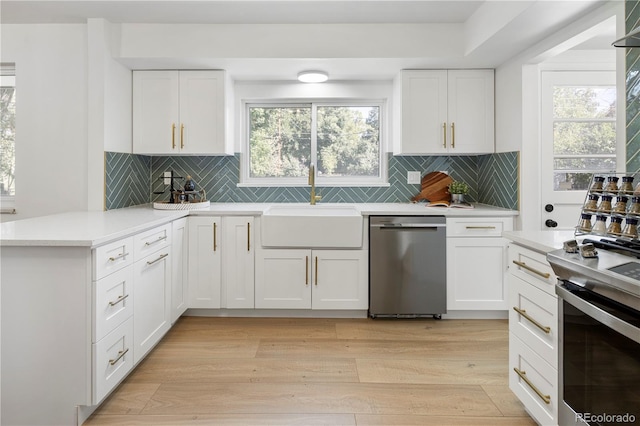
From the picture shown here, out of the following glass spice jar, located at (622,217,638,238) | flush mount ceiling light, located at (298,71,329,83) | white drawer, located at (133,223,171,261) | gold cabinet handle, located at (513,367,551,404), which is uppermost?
flush mount ceiling light, located at (298,71,329,83)

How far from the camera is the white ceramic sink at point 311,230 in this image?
299 cm

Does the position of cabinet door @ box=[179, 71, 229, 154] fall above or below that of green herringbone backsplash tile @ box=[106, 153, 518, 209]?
above

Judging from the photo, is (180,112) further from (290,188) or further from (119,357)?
(119,357)

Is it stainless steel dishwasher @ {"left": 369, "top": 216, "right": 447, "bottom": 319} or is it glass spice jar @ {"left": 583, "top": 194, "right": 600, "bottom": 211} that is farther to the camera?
stainless steel dishwasher @ {"left": 369, "top": 216, "right": 447, "bottom": 319}

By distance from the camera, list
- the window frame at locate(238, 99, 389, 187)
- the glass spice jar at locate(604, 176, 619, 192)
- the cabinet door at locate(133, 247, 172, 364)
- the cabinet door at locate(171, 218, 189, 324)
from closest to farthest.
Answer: the glass spice jar at locate(604, 176, 619, 192), the cabinet door at locate(133, 247, 172, 364), the cabinet door at locate(171, 218, 189, 324), the window frame at locate(238, 99, 389, 187)

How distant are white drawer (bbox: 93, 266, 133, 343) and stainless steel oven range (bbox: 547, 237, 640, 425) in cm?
190

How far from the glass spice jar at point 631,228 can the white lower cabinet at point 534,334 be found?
0.94ft

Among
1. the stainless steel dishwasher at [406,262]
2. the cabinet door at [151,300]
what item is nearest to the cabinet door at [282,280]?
the stainless steel dishwasher at [406,262]

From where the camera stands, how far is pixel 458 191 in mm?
3426

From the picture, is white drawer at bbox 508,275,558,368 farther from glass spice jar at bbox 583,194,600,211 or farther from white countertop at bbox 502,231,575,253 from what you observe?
glass spice jar at bbox 583,194,600,211

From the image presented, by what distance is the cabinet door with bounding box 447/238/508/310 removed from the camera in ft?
9.95

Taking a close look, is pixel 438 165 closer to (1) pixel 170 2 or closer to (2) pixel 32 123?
(1) pixel 170 2

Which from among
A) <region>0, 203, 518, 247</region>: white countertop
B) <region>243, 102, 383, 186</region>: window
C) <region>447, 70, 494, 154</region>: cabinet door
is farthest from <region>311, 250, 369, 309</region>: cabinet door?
<region>447, 70, 494, 154</region>: cabinet door

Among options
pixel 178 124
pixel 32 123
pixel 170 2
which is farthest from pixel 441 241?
pixel 32 123
